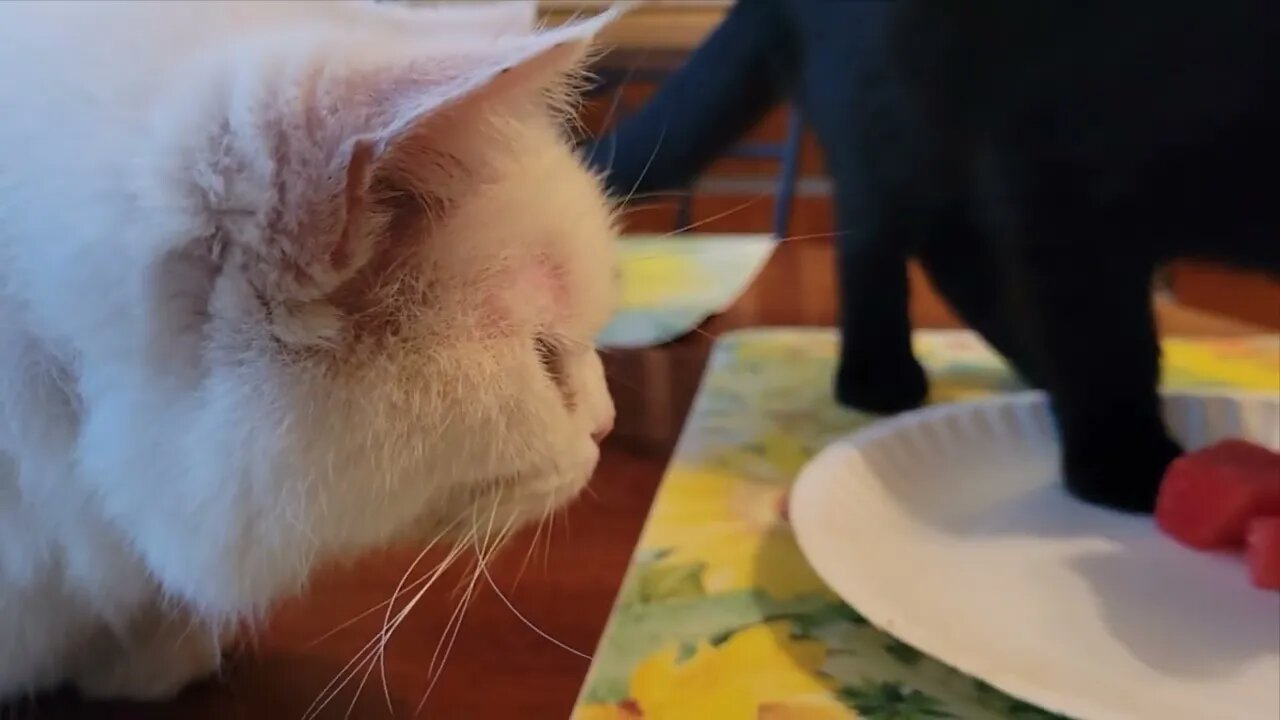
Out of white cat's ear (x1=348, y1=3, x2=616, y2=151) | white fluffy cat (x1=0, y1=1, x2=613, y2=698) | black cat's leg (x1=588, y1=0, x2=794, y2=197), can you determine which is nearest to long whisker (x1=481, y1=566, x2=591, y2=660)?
white fluffy cat (x1=0, y1=1, x2=613, y2=698)

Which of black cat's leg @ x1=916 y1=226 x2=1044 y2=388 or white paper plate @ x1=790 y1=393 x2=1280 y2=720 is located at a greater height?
black cat's leg @ x1=916 y1=226 x2=1044 y2=388

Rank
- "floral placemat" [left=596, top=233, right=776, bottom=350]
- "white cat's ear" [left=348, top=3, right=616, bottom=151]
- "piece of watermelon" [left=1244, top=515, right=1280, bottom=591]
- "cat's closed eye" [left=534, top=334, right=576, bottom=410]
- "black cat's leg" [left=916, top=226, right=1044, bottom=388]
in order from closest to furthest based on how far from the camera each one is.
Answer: "white cat's ear" [left=348, top=3, right=616, bottom=151] → "cat's closed eye" [left=534, top=334, right=576, bottom=410] → "piece of watermelon" [left=1244, top=515, right=1280, bottom=591] → "black cat's leg" [left=916, top=226, right=1044, bottom=388] → "floral placemat" [left=596, top=233, right=776, bottom=350]

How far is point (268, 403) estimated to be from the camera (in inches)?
12.7

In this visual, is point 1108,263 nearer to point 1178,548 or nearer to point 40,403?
point 1178,548

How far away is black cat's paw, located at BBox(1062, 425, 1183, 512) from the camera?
606 millimetres

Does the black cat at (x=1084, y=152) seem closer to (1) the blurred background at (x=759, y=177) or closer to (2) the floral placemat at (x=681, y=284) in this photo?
(2) the floral placemat at (x=681, y=284)

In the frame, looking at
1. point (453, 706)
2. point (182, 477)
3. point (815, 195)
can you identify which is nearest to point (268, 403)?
point (182, 477)

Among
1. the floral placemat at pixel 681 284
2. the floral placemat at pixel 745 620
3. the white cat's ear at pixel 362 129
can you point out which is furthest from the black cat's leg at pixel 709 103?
the white cat's ear at pixel 362 129

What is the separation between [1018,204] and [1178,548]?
19 cm

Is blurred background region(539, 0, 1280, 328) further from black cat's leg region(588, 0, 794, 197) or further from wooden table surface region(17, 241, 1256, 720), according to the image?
wooden table surface region(17, 241, 1256, 720)

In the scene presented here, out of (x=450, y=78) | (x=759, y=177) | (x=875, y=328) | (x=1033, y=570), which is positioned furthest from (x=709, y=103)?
(x=759, y=177)

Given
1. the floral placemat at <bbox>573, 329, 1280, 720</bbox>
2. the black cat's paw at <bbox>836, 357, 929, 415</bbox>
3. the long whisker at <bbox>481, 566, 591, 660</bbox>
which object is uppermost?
the long whisker at <bbox>481, 566, 591, 660</bbox>

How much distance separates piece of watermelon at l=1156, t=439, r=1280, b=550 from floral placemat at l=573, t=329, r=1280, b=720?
177 millimetres

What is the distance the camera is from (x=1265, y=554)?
1.71 feet
